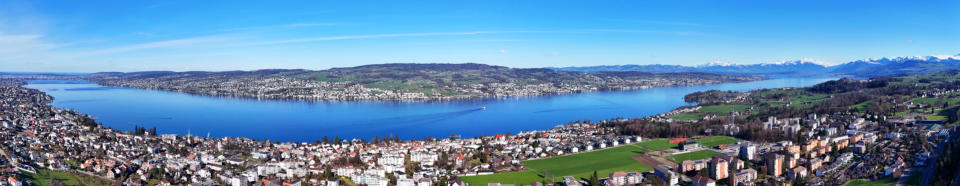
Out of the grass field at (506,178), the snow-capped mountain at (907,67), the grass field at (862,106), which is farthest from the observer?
the snow-capped mountain at (907,67)

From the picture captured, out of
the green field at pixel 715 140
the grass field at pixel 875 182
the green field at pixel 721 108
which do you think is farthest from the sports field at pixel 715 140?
the green field at pixel 721 108

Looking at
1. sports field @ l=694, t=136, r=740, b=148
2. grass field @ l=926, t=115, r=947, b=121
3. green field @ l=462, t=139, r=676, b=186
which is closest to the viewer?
green field @ l=462, t=139, r=676, b=186

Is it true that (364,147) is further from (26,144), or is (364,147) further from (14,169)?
(26,144)

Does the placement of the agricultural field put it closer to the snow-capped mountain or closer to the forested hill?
the forested hill

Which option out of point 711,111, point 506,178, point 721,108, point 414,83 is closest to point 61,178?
point 506,178

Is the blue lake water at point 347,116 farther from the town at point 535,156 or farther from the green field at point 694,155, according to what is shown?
the green field at point 694,155

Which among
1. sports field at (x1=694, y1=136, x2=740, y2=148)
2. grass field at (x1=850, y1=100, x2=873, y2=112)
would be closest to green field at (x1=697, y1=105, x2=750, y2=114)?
grass field at (x1=850, y1=100, x2=873, y2=112)
